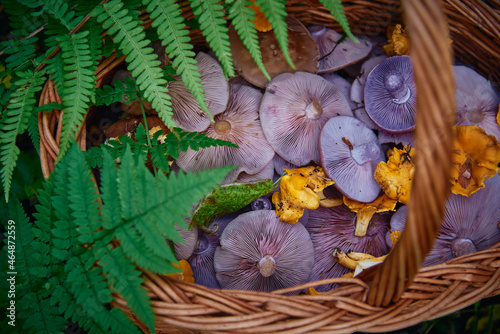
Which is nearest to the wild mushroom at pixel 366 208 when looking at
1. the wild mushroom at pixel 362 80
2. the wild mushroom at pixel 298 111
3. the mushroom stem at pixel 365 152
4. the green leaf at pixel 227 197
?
the mushroom stem at pixel 365 152

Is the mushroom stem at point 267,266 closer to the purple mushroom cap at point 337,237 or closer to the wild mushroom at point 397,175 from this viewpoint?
the purple mushroom cap at point 337,237

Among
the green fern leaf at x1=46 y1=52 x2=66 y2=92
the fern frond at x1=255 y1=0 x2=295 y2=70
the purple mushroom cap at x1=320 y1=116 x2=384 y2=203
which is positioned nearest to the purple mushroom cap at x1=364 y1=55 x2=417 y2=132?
the purple mushroom cap at x1=320 y1=116 x2=384 y2=203

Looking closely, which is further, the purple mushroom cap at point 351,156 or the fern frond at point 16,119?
the purple mushroom cap at point 351,156

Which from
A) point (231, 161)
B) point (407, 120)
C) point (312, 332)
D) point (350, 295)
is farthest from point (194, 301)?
point (407, 120)

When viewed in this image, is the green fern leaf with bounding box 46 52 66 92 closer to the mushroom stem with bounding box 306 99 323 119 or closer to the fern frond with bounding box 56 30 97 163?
the fern frond with bounding box 56 30 97 163

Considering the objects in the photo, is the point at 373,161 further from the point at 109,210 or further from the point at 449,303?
the point at 109,210
